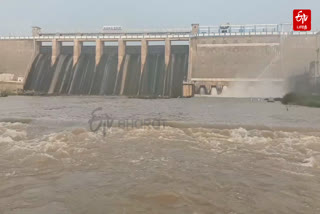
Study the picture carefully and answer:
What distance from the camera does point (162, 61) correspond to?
41.6 meters

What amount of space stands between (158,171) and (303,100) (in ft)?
75.7

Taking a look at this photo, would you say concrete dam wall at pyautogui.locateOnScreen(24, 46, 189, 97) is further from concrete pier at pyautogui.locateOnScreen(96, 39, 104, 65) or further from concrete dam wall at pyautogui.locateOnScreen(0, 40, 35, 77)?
concrete dam wall at pyautogui.locateOnScreen(0, 40, 35, 77)

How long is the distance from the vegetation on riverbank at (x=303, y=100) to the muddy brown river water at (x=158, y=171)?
14514 millimetres

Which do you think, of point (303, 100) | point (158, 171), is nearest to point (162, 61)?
point (303, 100)

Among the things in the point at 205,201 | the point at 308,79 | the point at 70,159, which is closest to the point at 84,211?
the point at 205,201

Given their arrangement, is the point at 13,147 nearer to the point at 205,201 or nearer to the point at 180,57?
the point at 205,201

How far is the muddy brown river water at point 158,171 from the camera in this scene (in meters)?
3.95

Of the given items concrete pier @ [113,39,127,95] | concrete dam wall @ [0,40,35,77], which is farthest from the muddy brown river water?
concrete dam wall @ [0,40,35,77]

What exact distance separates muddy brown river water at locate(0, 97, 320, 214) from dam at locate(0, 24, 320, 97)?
29.5 metres

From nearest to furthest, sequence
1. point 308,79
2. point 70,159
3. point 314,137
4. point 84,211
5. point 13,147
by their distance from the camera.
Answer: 1. point 84,211
2. point 70,159
3. point 13,147
4. point 314,137
5. point 308,79

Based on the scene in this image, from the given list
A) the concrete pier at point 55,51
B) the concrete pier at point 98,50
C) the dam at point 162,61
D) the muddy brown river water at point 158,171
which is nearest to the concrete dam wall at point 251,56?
the dam at point 162,61

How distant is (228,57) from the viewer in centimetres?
3988

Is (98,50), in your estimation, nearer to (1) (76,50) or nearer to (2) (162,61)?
(1) (76,50)

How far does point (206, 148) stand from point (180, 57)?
3508cm
